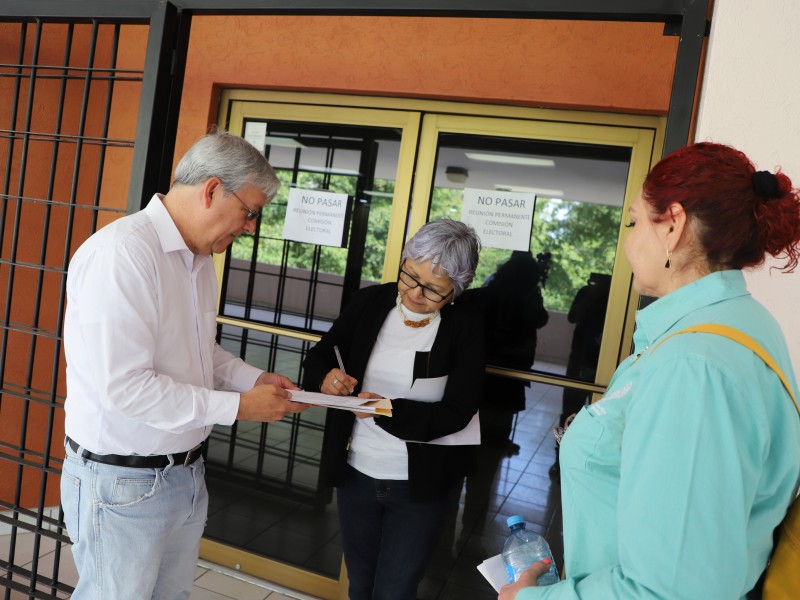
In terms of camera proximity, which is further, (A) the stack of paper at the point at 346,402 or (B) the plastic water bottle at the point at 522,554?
(A) the stack of paper at the point at 346,402

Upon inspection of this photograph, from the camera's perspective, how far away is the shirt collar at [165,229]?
175 cm

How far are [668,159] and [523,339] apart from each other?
1.86m

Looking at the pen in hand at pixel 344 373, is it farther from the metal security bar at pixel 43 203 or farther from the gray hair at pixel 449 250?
the metal security bar at pixel 43 203

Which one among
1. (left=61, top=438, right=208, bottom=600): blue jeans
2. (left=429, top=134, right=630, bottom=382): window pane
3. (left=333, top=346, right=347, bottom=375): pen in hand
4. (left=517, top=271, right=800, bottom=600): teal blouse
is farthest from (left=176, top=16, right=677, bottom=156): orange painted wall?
(left=61, top=438, right=208, bottom=600): blue jeans

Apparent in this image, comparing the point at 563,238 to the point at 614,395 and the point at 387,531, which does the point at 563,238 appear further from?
the point at 614,395

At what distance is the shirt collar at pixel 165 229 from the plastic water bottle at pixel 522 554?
1.15 metres

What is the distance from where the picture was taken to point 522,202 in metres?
2.86

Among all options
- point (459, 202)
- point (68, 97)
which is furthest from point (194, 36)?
point (459, 202)

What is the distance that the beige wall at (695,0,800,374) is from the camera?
1662 millimetres

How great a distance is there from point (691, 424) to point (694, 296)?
25 centimetres

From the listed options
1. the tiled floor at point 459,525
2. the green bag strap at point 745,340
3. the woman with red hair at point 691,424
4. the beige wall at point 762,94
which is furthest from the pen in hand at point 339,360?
the green bag strap at point 745,340

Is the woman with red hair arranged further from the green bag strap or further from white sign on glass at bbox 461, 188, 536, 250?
white sign on glass at bbox 461, 188, 536, 250

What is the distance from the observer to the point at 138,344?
1608 millimetres

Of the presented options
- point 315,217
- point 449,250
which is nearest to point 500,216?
point 449,250
